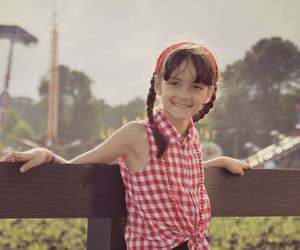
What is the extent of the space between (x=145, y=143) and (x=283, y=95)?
40489 mm

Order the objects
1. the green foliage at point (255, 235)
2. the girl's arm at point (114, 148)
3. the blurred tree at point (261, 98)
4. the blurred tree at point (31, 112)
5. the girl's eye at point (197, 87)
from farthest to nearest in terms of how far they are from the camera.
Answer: the blurred tree at point (31, 112) → the blurred tree at point (261, 98) → the green foliage at point (255, 235) → the girl's eye at point (197, 87) → the girl's arm at point (114, 148)

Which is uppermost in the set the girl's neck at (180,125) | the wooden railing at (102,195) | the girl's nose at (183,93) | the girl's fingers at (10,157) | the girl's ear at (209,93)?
the girl's ear at (209,93)

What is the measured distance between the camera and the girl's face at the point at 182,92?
1684mm

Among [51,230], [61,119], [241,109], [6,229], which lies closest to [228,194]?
[51,230]

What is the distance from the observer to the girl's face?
168 centimetres

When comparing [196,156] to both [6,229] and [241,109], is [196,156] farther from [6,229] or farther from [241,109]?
[241,109]

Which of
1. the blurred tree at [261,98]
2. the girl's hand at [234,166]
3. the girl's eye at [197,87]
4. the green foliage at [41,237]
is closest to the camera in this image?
the girl's eye at [197,87]

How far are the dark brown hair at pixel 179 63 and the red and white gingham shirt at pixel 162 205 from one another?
0.08 ft

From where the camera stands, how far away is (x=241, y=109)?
41188mm

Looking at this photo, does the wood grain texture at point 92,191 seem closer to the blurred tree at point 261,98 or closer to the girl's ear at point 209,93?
the girl's ear at point 209,93

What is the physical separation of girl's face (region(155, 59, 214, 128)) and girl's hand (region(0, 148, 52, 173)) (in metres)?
0.41

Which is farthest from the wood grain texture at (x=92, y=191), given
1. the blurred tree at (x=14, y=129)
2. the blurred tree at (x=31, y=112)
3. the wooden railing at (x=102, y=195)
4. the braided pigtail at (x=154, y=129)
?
the blurred tree at (x=31, y=112)

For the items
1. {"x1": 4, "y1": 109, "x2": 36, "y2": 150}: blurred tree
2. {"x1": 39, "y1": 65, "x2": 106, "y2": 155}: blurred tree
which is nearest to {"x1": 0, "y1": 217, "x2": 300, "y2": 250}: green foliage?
{"x1": 39, "y1": 65, "x2": 106, "y2": 155}: blurred tree

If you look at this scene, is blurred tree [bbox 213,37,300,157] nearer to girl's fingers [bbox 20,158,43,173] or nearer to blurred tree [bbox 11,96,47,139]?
blurred tree [bbox 11,96,47,139]
